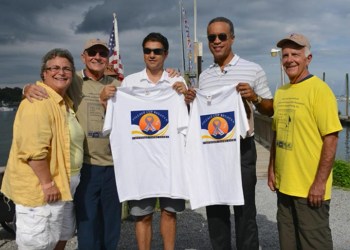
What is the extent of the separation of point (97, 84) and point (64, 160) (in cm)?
101

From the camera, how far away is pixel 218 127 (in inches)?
151

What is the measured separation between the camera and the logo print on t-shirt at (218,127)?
3783 mm

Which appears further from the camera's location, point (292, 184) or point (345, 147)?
point (345, 147)

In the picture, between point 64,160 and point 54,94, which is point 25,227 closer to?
point 64,160

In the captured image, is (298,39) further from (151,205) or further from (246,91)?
(151,205)

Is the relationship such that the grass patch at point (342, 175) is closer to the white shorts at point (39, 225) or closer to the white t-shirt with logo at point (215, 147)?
the white t-shirt with logo at point (215, 147)

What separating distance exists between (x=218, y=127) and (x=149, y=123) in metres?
0.74

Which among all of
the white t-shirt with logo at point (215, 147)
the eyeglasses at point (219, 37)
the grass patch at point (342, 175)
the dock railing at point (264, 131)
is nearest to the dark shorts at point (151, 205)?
the white t-shirt with logo at point (215, 147)

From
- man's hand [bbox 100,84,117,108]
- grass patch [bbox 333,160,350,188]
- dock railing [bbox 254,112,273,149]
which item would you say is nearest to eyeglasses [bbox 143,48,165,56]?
man's hand [bbox 100,84,117,108]

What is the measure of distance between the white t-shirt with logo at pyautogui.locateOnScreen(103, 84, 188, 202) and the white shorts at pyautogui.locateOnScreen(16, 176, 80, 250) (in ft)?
2.65

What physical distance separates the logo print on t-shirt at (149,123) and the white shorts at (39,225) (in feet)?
3.56

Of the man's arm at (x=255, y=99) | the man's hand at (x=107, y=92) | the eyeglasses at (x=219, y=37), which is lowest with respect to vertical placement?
the man's arm at (x=255, y=99)

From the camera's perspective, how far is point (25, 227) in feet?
10.4


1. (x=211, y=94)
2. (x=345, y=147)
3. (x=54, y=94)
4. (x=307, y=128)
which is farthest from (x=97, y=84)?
(x=345, y=147)
